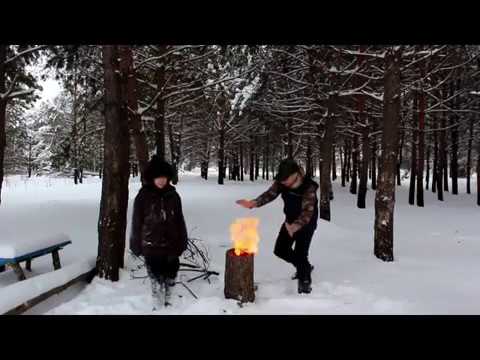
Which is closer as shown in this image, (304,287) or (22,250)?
(22,250)

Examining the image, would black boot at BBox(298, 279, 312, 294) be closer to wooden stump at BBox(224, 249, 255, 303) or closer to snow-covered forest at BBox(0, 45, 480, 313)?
snow-covered forest at BBox(0, 45, 480, 313)

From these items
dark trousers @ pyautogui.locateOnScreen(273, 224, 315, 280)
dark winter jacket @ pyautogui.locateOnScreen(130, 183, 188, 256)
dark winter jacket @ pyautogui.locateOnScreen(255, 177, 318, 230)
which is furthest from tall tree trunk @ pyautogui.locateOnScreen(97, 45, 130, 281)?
dark trousers @ pyautogui.locateOnScreen(273, 224, 315, 280)

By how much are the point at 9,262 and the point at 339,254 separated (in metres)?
6.15

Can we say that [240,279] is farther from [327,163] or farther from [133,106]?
[327,163]

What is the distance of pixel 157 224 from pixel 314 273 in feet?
10.3

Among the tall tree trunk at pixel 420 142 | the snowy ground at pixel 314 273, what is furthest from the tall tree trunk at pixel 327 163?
the tall tree trunk at pixel 420 142

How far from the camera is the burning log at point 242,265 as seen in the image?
4918 mm

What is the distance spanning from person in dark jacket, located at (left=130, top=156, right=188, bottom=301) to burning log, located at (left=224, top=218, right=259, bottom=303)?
71 centimetres

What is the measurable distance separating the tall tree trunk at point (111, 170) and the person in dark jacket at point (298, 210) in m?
1.99

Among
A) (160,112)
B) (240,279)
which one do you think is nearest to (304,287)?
(240,279)

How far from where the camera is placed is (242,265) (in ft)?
16.3

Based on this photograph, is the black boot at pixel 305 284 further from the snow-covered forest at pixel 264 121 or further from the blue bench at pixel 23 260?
the blue bench at pixel 23 260

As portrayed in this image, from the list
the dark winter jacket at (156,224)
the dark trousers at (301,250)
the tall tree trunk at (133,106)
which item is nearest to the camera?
the dark winter jacket at (156,224)
